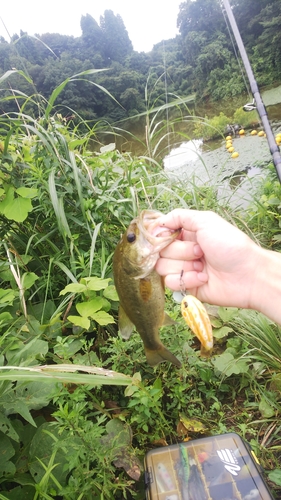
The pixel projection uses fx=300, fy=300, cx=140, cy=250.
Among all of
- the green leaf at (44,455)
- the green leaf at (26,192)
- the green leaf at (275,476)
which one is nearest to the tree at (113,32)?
the green leaf at (26,192)

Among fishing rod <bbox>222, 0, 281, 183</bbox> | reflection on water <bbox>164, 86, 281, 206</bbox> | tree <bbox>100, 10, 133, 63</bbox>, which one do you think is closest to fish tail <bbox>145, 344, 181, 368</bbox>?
fishing rod <bbox>222, 0, 281, 183</bbox>

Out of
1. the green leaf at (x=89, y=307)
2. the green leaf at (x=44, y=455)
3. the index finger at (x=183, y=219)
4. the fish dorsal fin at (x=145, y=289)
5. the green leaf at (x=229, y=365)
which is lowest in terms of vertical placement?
the green leaf at (x=229, y=365)

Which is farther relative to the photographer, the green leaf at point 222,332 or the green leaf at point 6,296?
the green leaf at point 222,332

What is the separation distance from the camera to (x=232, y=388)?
2.11 m

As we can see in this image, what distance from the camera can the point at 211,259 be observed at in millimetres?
1381

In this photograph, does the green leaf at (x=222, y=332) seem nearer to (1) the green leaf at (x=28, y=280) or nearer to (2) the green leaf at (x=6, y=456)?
(1) the green leaf at (x=28, y=280)

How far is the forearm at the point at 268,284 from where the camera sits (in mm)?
1292

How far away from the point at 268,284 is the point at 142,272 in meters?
0.56

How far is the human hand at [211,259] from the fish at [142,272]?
2.3 inches

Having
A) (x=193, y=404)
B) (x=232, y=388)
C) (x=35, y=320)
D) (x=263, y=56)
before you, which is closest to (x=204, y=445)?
(x=193, y=404)

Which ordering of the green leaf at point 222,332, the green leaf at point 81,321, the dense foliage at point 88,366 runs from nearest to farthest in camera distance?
the dense foliage at point 88,366 < the green leaf at point 81,321 < the green leaf at point 222,332

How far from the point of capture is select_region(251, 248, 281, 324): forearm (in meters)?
1.29

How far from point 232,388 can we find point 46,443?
1.27m

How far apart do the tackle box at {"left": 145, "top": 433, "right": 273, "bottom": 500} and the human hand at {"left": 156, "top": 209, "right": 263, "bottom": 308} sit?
0.77 meters
